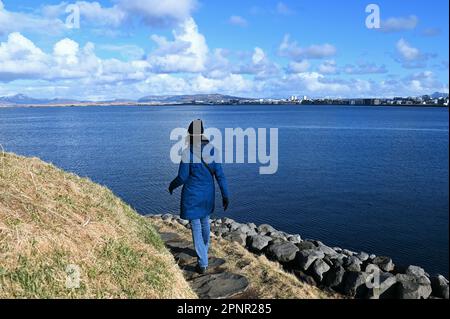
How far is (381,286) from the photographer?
11.8 metres

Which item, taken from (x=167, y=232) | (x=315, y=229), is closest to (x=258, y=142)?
(x=315, y=229)

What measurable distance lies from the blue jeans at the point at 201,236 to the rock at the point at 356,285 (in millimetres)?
5373

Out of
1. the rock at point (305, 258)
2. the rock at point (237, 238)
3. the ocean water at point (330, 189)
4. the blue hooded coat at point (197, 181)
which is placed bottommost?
the ocean water at point (330, 189)

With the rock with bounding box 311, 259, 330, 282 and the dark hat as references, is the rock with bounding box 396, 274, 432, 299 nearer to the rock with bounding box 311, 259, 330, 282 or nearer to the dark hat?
the rock with bounding box 311, 259, 330, 282

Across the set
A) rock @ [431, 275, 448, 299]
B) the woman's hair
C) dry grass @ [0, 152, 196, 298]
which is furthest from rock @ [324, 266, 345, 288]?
the woman's hair

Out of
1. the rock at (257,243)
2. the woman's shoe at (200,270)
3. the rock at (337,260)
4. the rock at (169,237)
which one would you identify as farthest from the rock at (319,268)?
the woman's shoe at (200,270)

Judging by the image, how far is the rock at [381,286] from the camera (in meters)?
11.5

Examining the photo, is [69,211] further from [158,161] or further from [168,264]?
[158,161]

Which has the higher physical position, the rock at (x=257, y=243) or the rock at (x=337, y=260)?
the rock at (x=257, y=243)

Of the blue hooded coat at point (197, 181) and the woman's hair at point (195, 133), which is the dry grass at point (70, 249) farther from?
the woman's hair at point (195, 133)

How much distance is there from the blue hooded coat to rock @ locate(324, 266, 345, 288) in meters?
6.13

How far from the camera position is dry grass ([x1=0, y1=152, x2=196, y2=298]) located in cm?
645

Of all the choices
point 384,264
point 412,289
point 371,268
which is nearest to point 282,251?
point 371,268

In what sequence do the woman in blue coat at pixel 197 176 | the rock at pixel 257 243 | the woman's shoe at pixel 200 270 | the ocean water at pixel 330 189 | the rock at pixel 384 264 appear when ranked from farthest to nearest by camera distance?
the ocean water at pixel 330 189, the rock at pixel 384 264, the rock at pixel 257 243, the woman's shoe at pixel 200 270, the woman in blue coat at pixel 197 176
